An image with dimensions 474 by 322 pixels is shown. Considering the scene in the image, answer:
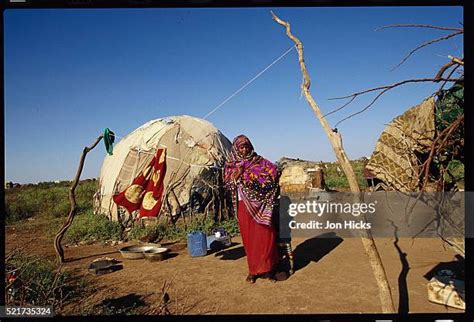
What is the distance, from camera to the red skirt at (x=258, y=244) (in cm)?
348

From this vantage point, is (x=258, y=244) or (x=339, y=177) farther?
(x=339, y=177)

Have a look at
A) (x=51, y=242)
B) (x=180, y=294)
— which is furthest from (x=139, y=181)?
(x=180, y=294)

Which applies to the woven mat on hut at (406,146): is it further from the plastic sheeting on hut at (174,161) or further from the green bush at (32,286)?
the plastic sheeting on hut at (174,161)

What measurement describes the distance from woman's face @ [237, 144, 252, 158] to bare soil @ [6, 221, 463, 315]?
1359 millimetres

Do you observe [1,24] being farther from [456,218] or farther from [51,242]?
[51,242]

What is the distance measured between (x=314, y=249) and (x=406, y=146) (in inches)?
114

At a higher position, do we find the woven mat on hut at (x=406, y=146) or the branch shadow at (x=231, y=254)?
the woven mat on hut at (x=406, y=146)

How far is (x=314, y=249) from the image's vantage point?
4.73 metres

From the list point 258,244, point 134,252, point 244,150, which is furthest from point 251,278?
point 134,252

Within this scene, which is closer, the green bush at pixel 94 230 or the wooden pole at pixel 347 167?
the wooden pole at pixel 347 167

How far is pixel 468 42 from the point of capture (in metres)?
2.27

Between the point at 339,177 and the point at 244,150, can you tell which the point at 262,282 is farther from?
the point at 339,177

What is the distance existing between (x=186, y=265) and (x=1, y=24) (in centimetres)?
307

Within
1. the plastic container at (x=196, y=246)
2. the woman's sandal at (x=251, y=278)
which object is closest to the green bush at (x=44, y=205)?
the plastic container at (x=196, y=246)
